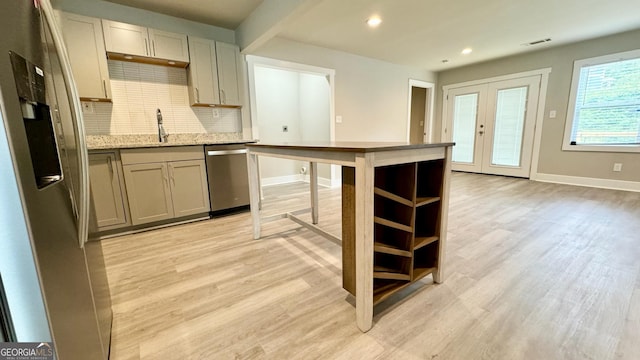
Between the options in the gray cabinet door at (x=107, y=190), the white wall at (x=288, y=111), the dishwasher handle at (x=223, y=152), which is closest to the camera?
the gray cabinet door at (x=107, y=190)

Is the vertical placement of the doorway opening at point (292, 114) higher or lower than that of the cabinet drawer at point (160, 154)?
higher

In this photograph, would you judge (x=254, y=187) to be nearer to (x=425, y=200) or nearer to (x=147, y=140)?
(x=425, y=200)

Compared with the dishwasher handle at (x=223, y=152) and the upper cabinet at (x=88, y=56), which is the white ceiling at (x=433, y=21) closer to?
the upper cabinet at (x=88, y=56)

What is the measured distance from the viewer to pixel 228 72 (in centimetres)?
322

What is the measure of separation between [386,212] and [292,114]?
164 inches

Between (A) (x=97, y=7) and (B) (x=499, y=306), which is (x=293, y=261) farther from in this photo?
(A) (x=97, y=7)

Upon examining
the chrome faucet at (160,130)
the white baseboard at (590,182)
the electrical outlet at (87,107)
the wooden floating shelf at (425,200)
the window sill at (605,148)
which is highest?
the electrical outlet at (87,107)

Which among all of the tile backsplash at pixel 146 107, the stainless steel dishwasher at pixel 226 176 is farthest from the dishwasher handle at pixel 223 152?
the tile backsplash at pixel 146 107

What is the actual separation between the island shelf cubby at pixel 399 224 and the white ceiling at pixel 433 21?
1.70 metres

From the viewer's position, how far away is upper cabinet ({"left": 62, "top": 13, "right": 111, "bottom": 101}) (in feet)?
7.83

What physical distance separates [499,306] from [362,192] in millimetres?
1111

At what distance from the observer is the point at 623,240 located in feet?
7.30

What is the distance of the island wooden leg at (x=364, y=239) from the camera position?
3.69ft

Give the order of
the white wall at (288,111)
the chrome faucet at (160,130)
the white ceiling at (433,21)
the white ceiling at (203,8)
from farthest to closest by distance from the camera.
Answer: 1. the white wall at (288,111)
2. the chrome faucet at (160,130)
3. the white ceiling at (433,21)
4. the white ceiling at (203,8)
